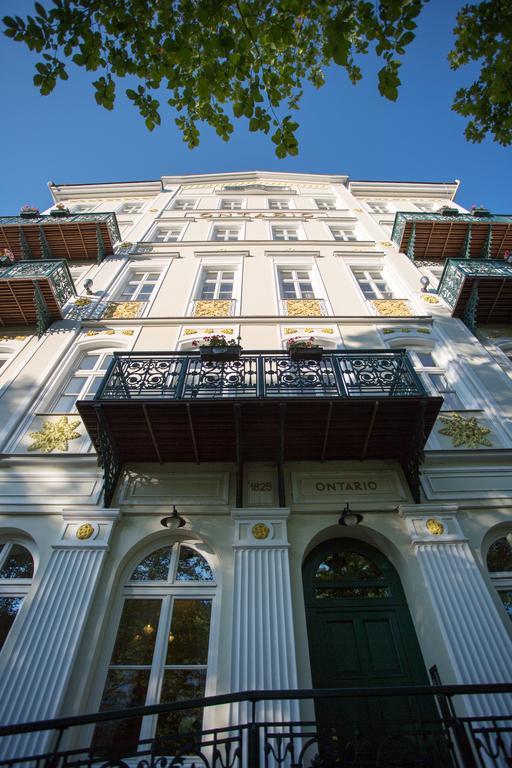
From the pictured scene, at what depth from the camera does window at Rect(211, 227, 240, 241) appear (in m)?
18.0

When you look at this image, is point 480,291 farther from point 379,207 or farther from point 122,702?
point 379,207

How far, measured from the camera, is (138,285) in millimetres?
14414

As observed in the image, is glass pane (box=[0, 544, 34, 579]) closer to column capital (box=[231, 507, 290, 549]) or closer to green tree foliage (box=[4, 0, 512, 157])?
column capital (box=[231, 507, 290, 549])

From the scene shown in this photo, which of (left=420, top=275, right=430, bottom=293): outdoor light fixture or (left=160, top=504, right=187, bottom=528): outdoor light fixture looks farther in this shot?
(left=420, top=275, right=430, bottom=293): outdoor light fixture

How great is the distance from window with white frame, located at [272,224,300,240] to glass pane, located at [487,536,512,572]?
1363 centimetres

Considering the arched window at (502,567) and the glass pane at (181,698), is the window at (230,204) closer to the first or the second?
the arched window at (502,567)

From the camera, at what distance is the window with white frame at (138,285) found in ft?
44.9

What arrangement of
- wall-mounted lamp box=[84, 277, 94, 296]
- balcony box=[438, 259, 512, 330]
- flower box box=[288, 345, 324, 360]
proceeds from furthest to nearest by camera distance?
wall-mounted lamp box=[84, 277, 94, 296] → balcony box=[438, 259, 512, 330] → flower box box=[288, 345, 324, 360]

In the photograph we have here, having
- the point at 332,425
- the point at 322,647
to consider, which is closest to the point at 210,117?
the point at 332,425

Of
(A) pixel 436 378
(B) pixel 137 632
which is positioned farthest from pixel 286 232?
(B) pixel 137 632

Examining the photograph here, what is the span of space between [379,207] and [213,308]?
553 inches

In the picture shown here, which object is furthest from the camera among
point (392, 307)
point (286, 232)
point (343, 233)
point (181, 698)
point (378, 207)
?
point (378, 207)

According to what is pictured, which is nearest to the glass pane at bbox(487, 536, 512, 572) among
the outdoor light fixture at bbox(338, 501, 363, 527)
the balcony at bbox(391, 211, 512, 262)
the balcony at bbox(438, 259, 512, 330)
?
the outdoor light fixture at bbox(338, 501, 363, 527)

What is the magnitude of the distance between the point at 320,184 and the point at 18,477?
920 inches
